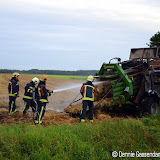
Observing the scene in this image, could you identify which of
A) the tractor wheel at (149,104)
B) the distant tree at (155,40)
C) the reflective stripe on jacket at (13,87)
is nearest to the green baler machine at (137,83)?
the tractor wheel at (149,104)

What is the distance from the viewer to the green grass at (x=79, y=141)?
6691mm

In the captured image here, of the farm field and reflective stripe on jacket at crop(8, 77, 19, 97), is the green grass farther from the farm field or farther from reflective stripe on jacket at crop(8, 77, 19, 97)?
reflective stripe on jacket at crop(8, 77, 19, 97)

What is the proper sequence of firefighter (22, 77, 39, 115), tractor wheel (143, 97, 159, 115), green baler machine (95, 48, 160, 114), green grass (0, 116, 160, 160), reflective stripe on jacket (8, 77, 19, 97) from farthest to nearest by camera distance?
reflective stripe on jacket (8, 77, 19, 97) < tractor wheel (143, 97, 159, 115) < green baler machine (95, 48, 160, 114) < firefighter (22, 77, 39, 115) < green grass (0, 116, 160, 160)

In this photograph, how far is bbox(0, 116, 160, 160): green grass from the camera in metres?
6.69

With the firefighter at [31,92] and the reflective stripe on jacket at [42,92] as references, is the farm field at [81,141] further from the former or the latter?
the firefighter at [31,92]

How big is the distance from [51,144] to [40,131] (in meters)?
0.61

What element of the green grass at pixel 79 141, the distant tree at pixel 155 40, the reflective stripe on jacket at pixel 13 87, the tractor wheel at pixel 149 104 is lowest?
the green grass at pixel 79 141

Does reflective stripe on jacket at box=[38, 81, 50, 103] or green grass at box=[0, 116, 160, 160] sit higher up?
reflective stripe on jacket at box=[38, 81, 50, 103]

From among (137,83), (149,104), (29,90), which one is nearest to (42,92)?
(29,90)

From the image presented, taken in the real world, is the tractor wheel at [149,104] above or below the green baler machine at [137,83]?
below

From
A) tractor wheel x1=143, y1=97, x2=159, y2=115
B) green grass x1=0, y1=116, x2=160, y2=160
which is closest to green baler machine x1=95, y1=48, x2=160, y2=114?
tractor wheel x1=143, y1=97, x2=159, y2=115

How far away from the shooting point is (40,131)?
24.4 feet

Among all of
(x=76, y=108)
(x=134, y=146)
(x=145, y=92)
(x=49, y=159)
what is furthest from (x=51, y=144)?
(x=145, y=92)

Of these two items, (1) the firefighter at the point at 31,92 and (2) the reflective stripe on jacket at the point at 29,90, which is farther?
(2) the reflective stripe on jacket at the point at 29,90
